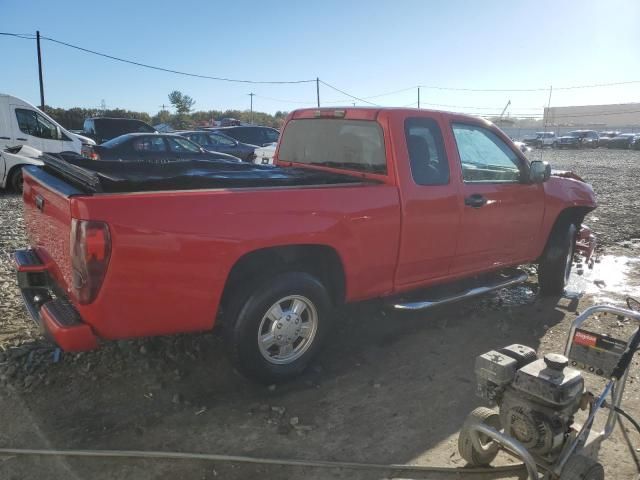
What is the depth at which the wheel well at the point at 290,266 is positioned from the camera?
11.0ft

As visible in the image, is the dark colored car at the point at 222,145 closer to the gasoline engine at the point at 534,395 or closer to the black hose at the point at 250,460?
the black hose at the point at 250,460

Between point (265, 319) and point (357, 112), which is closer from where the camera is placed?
point (265, 319)

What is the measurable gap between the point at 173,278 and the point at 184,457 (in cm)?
98

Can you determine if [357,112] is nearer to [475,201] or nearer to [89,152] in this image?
[475,201]

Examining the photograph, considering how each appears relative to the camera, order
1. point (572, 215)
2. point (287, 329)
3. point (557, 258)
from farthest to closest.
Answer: point (572, 215)
point (557, 258)
point (287, 329)

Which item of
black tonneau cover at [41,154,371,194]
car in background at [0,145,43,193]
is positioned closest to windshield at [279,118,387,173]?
black tonneau cover at [41,154,371,194]

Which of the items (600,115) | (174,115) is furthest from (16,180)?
(600,115)

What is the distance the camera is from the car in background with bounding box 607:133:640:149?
42.2 m

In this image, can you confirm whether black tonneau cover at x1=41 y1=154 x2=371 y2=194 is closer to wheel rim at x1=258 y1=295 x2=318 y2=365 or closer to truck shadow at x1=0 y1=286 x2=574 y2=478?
wheel rim at x1=258 y1=295 x2=318 y2=365

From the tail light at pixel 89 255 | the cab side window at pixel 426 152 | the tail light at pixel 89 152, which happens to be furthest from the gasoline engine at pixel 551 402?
the tail light at pixel 89 152

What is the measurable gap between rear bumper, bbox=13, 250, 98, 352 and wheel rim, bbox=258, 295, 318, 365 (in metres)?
1.06

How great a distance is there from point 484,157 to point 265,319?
2.57 m

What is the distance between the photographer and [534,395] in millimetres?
2393

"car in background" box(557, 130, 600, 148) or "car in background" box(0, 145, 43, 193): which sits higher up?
"car in background" box(557, 130, 600, 148)
